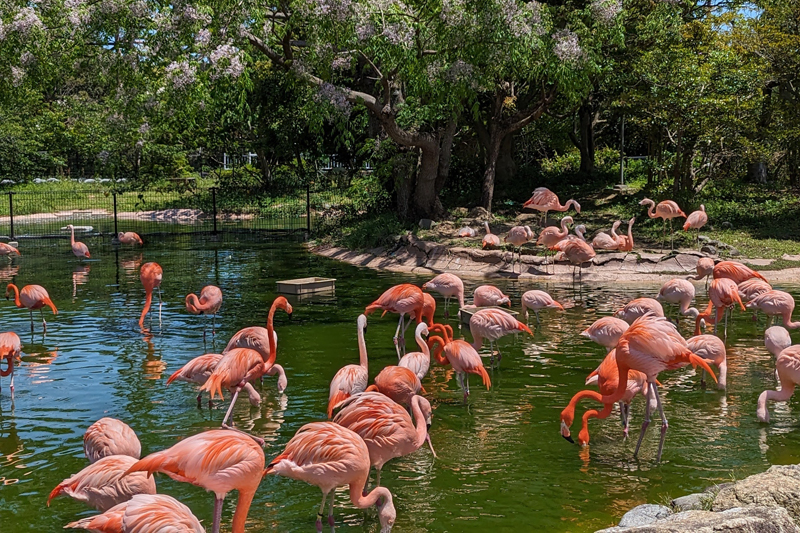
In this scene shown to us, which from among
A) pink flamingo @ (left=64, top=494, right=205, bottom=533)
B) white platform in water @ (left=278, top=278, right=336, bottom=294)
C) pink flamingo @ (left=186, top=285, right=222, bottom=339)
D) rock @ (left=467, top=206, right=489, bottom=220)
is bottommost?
pink flamingo @ (left=64, top=494, right=205, bottom=533)

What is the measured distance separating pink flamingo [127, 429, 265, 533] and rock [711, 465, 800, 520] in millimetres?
2908

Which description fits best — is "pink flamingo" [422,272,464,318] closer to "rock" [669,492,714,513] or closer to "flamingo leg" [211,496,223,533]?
"rock" [669,492,714,513]

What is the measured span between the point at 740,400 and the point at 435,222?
13.6 metres

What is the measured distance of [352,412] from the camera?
6070mm

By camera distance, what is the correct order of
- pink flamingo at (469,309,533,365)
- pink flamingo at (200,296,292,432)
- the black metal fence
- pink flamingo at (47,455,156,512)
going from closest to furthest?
pink flamingo at (47,455,156,512) < pink flamingo at (200,296,292,432) < pink flamingo at (469,309,533,365) < the black metal fence

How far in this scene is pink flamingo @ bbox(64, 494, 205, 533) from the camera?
14.2 ft

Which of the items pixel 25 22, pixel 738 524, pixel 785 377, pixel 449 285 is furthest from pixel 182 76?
pixel 738 524

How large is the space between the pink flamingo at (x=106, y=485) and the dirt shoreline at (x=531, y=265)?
12.6 meters

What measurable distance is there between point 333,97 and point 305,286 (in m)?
5.50

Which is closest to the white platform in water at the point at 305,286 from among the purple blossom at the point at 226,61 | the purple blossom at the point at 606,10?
the purple blossom at the point at 226,61

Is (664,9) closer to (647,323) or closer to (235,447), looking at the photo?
(647,323)

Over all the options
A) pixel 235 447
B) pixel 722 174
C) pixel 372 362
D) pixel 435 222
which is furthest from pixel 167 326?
pixel 722 174

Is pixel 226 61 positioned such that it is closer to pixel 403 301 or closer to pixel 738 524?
pixel 403 301

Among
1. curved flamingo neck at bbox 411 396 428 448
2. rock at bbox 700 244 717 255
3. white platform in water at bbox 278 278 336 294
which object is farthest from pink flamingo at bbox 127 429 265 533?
rock at bbox 700 244 717 255
